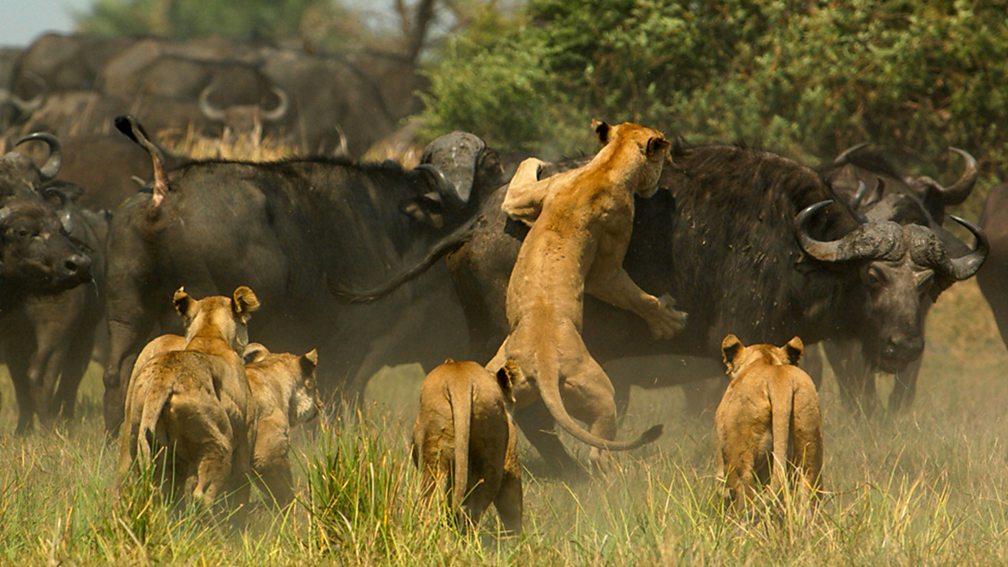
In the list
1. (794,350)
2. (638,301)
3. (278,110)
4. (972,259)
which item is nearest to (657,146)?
(638,301)

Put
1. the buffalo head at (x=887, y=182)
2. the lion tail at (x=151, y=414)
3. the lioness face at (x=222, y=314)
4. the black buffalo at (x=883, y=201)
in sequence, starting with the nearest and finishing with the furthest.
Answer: the lion tail at (x=151, y=414)
the lioness face at (x=222, y=314)
the black buffalo at (x=883, y=201)
the buffalo head at (x=887, y=182)

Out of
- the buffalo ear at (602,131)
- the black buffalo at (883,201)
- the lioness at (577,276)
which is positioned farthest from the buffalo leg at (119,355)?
the black buffalo at (883,201)

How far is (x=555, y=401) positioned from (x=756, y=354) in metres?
0.96

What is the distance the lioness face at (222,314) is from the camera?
22.0 ft

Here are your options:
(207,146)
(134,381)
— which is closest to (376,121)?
(207,146)

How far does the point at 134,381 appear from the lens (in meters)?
6.24

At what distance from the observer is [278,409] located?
6.82m

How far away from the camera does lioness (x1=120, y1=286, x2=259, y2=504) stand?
599 cm

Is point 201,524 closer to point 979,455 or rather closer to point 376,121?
point 979,455

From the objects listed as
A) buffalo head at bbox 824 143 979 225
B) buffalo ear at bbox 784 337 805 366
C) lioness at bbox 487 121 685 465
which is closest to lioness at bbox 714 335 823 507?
buffalo ear at bbox 784 337 805 366

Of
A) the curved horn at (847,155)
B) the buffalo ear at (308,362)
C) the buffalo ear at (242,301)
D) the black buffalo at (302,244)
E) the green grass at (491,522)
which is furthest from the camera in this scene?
the curved horn at (847,155)

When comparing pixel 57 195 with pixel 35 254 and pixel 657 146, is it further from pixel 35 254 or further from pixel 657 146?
pixel 657 146

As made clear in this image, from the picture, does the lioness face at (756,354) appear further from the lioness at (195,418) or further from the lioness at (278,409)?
the lioness at (195,418)

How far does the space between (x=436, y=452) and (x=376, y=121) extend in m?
25.1
